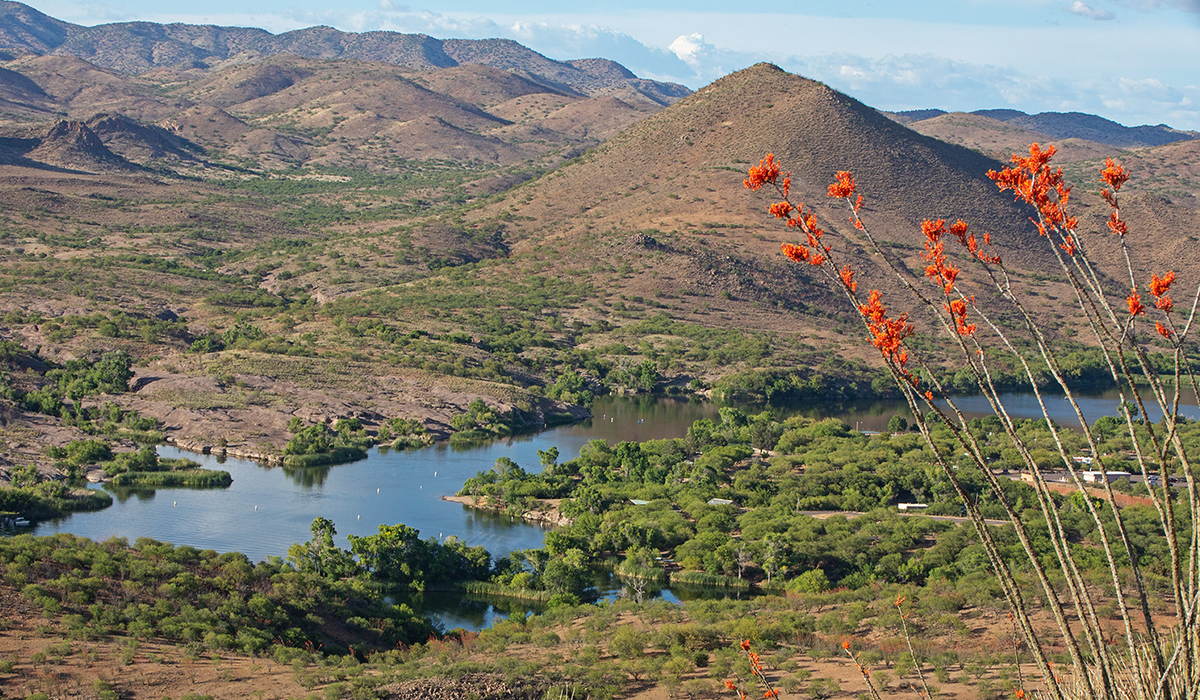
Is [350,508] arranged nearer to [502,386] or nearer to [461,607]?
[461,607]

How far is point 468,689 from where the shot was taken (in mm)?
26125

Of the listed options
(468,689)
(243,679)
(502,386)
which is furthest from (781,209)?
(502,386)

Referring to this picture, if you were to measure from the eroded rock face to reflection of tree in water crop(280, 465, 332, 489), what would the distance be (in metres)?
36.4

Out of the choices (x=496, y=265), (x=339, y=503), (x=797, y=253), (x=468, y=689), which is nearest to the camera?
(x=797, y=253)

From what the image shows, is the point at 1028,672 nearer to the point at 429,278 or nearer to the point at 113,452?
the point at 113,452

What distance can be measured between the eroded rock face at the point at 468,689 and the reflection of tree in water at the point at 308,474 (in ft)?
120

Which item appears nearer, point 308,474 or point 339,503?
point 339,503

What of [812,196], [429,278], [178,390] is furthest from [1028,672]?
[812,196]

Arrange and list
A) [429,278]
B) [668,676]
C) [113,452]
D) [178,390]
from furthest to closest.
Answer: [429,278], [178,390], [113,452], [668,676]

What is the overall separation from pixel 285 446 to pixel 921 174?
10484 centimetres

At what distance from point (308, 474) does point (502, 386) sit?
24688 millimetres

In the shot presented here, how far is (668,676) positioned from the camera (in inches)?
1091

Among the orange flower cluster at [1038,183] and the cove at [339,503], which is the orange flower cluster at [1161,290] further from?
the cove at [339,503]

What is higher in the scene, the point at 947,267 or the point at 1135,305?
the point at 947,267
